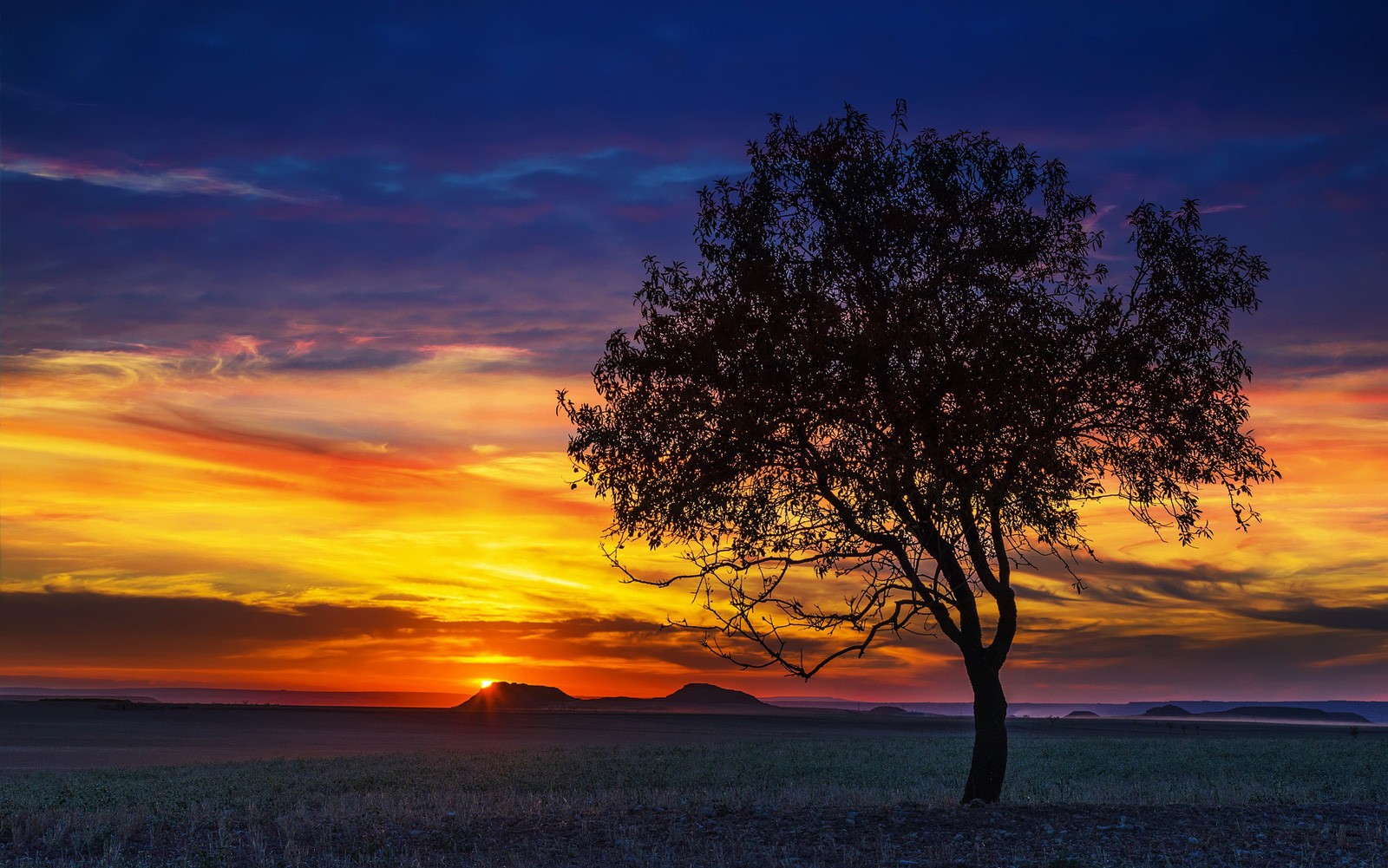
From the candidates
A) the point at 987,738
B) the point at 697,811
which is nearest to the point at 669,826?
the point at 697,811

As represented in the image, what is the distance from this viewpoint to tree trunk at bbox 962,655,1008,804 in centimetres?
2189

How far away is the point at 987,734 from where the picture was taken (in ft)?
72.6

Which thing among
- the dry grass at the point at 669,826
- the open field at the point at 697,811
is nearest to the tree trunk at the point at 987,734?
the dry grass at the point at 669,826

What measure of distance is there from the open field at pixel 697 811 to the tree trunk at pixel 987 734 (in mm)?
1120

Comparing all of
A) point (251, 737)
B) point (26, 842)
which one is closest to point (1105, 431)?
point (26, 842)

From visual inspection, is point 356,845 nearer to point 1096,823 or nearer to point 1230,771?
point 1096,823

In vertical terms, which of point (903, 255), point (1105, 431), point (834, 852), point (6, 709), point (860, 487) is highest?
point (903, 255)

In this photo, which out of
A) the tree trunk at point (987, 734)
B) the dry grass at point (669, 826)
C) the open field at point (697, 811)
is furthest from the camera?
the tree trunk at point (987, 734)

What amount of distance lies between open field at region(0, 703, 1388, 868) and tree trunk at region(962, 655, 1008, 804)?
1.12 meters

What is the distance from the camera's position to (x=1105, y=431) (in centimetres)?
2138

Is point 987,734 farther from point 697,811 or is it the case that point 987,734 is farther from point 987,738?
→ point 697,811

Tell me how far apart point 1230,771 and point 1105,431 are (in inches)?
1126

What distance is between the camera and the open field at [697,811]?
16.1 meters

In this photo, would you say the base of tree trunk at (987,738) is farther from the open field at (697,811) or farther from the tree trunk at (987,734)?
the open field at (697,811)
